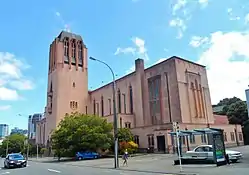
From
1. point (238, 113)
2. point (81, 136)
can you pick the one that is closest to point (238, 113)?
point (238, 113)

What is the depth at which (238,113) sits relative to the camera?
218 feet

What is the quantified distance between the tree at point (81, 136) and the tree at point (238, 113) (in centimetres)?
3816

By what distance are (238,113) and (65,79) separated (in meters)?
44.8

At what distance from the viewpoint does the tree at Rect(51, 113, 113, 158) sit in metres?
39.6

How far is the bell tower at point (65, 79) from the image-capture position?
6469 centimetres

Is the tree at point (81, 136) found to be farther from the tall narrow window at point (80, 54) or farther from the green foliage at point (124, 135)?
the tall narrow window at point (80, 54)

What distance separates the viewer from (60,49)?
6750cm

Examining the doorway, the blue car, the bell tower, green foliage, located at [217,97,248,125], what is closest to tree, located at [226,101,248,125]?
green foliage, located at [217,97,248,125]

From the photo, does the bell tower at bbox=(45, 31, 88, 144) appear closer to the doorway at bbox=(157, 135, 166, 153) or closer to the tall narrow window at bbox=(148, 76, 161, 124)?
the tall narrow window at bbox=(148, 76, 161, 124)

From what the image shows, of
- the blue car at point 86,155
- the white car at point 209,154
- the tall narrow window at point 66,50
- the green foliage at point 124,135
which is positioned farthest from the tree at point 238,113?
the white car at point 209,154

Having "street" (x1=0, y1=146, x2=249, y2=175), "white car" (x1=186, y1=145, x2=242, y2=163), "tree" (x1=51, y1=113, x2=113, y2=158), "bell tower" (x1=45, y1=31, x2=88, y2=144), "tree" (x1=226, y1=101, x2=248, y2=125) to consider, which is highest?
"bell tower" (x1=45, y1=31, x2=88, y2=144)

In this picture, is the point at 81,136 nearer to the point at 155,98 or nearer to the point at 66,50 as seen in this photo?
the point at 155,98

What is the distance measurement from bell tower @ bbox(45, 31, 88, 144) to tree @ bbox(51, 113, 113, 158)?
22.4m

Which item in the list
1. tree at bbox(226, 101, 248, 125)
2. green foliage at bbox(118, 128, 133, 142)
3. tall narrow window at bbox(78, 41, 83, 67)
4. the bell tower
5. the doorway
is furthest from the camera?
tall narrow window at bbox(78, 41, 83, 67)
